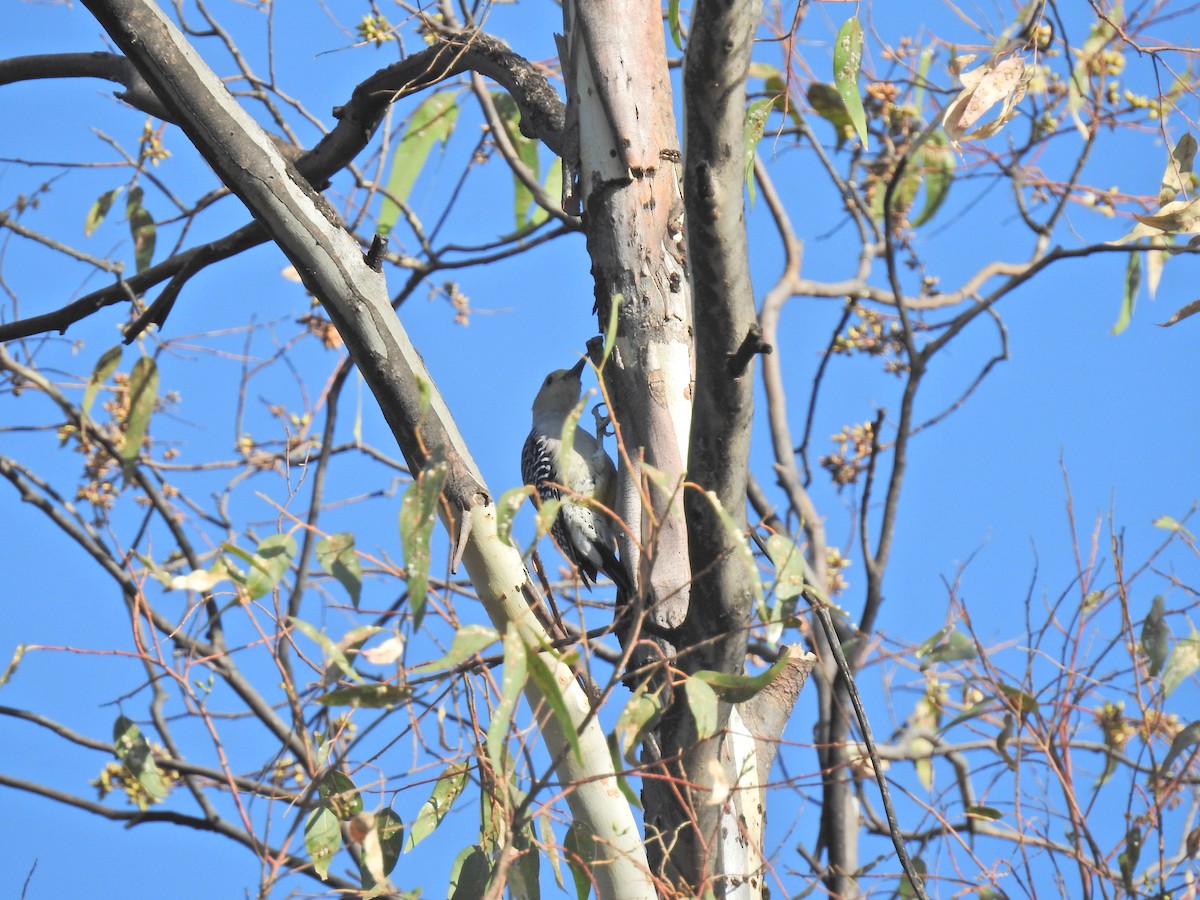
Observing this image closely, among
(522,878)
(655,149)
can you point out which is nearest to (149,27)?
(655,149)

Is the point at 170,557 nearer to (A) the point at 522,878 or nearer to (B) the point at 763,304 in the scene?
(B) the point at 763,304

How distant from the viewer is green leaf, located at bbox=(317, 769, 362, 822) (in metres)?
1.61

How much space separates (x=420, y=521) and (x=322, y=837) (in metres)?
0.68

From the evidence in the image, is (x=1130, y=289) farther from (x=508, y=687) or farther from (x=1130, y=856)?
(x=508, y=687)

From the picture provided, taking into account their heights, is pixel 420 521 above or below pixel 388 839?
above

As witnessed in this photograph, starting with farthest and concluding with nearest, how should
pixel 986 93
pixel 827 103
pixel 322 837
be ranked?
pixel 827 103, pixel 986 93, pixel 322 837

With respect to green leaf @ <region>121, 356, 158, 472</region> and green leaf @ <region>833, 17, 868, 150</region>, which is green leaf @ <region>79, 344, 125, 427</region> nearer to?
green leaf @ <region>121, 356, 158, 472</region>

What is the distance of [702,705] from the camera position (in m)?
1.39

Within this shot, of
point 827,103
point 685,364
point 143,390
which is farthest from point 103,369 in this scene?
point 827,103

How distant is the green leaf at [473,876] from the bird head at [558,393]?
241 centimetres

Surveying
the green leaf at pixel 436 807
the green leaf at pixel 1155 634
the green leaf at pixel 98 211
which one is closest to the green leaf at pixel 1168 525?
the green leaf at pixel 1155 634

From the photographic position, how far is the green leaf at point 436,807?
177cm

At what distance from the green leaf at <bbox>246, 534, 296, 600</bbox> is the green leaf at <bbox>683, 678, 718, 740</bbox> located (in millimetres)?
505

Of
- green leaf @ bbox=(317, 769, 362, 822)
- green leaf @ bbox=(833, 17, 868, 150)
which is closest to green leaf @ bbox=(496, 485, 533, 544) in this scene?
green leaf @ bbox=(317, 769, 362, 822)
